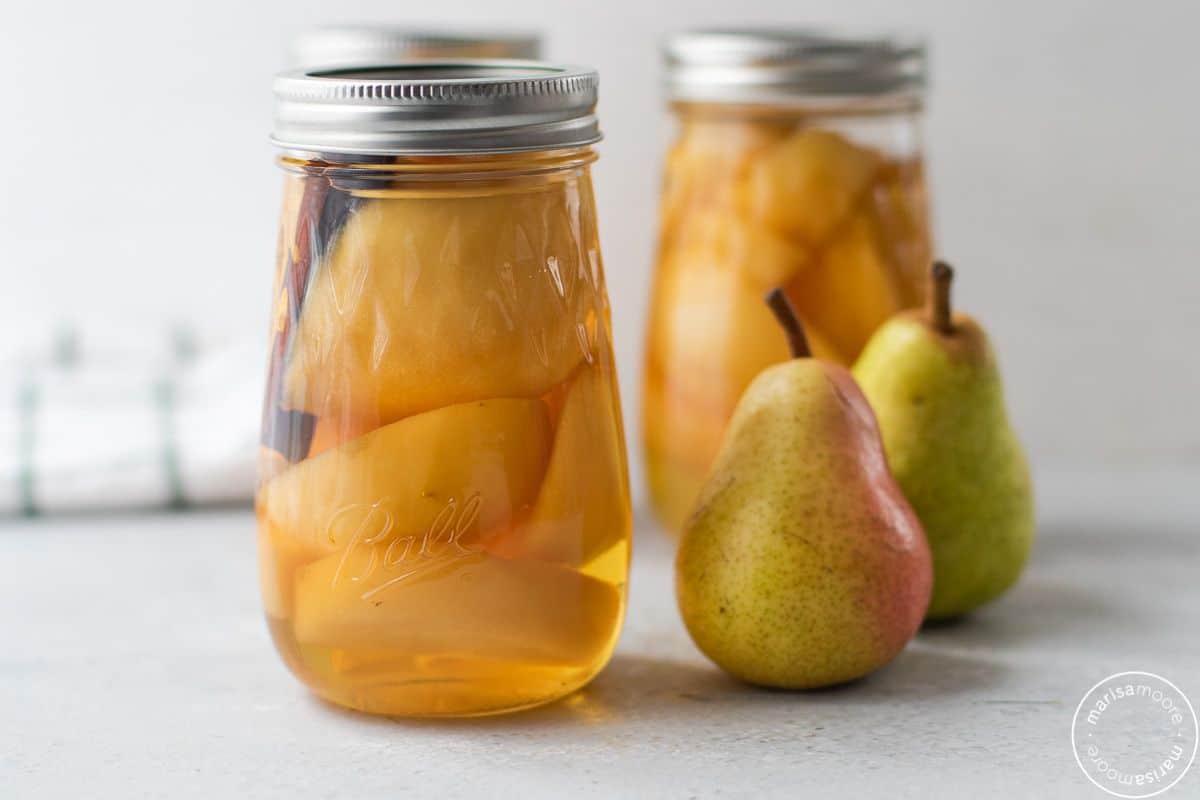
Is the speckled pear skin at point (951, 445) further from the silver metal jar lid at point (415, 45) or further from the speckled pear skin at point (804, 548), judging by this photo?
the silver metal jar lid at point (415, 45)

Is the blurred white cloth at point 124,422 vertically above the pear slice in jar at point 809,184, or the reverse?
the pear slice in jar at point 809,184

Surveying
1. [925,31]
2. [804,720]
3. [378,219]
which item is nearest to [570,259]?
[378,219]

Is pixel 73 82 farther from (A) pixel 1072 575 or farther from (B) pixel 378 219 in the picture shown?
(A) pixel 1072 575

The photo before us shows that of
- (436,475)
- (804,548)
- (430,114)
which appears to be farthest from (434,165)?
(804,548)

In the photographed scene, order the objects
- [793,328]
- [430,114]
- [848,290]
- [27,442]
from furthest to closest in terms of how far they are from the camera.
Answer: [27,442] → [848,290] → [793,328] → [430,114]

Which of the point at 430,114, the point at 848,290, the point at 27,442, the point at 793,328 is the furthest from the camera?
the point at 27,442

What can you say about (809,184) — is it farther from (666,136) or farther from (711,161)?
(666,136)

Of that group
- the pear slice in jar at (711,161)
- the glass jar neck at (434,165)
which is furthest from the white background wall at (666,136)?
the glass jar neck at (434,165)

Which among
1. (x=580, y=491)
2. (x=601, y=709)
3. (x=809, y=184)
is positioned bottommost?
(x=601, y=709)
